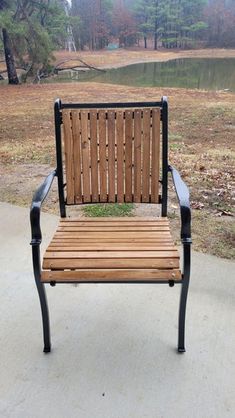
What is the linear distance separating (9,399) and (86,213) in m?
1.74

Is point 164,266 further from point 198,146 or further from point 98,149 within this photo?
point 198,146

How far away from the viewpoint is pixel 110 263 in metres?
1.49

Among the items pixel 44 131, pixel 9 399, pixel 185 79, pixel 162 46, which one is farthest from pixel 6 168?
pixel 162 46

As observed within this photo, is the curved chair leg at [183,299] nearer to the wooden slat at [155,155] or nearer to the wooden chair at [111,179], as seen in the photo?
the wooden chair at [111,179]

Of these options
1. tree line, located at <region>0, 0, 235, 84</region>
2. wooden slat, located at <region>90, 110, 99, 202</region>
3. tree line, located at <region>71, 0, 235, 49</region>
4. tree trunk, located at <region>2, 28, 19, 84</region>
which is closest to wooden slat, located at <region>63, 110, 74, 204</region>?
Answer: wooden slat, located at <region>90, 110, 99, 202</region>

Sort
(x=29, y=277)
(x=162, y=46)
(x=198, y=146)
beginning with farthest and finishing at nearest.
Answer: (x=162, y=46), (x=198, y=146), (x=29, y=277)

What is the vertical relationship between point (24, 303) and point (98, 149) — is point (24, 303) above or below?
below

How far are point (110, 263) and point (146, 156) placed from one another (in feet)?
2.30

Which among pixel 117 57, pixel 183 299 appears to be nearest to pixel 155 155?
pixel 183 299

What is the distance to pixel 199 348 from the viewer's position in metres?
1.64

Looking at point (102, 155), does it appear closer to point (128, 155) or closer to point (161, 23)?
point (128, 155)

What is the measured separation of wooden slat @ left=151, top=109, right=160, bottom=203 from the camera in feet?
6.33

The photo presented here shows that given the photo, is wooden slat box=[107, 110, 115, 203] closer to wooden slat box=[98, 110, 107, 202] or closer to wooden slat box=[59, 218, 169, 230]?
wooden slat box=[98, 110, 107, 202]

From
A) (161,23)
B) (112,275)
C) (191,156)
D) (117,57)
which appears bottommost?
(191,156)
